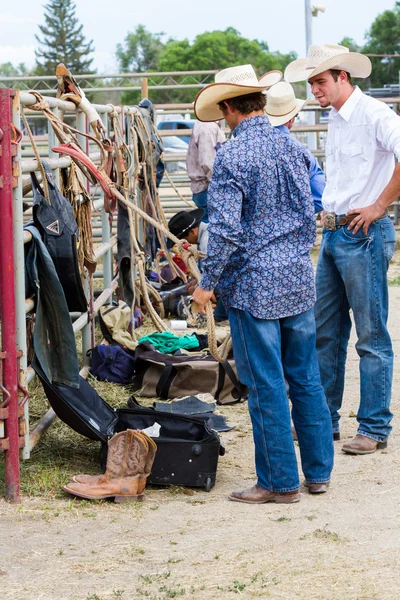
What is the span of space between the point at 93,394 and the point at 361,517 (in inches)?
58.5

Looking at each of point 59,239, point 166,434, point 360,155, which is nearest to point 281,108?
point 360,155

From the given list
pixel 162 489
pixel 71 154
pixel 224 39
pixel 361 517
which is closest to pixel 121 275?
pixel 71 154

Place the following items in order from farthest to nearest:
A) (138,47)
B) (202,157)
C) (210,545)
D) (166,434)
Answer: (138,47) < (202,157) < (166,434) < (210,545)

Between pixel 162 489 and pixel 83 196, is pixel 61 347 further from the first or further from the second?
pixel 83 196

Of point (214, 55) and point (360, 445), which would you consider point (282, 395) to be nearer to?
point (360, 445)

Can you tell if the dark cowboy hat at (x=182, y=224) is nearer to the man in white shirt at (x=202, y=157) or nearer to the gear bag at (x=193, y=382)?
the man in white shirt at (x=202, y=157)

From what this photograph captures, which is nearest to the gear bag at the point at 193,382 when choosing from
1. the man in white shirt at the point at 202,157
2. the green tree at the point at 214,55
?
the man in white shirt at the point at 202,157

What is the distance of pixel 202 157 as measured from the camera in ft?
31.0

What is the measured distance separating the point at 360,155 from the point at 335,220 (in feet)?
1.10

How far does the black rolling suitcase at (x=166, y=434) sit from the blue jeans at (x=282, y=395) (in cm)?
29

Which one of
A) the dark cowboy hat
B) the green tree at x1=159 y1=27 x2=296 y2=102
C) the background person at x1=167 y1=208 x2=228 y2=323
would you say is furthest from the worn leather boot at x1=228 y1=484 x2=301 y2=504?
the green tree at x1=159 y1=27 x2=296 y2=102

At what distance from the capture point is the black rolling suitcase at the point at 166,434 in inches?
173

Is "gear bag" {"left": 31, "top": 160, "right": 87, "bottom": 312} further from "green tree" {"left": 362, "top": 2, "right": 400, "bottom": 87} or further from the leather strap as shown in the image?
"green tree" {"left": 362, "top": 2, "right": 400, "bottom": 87}

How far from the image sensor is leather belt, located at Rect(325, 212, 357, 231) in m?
4.80
